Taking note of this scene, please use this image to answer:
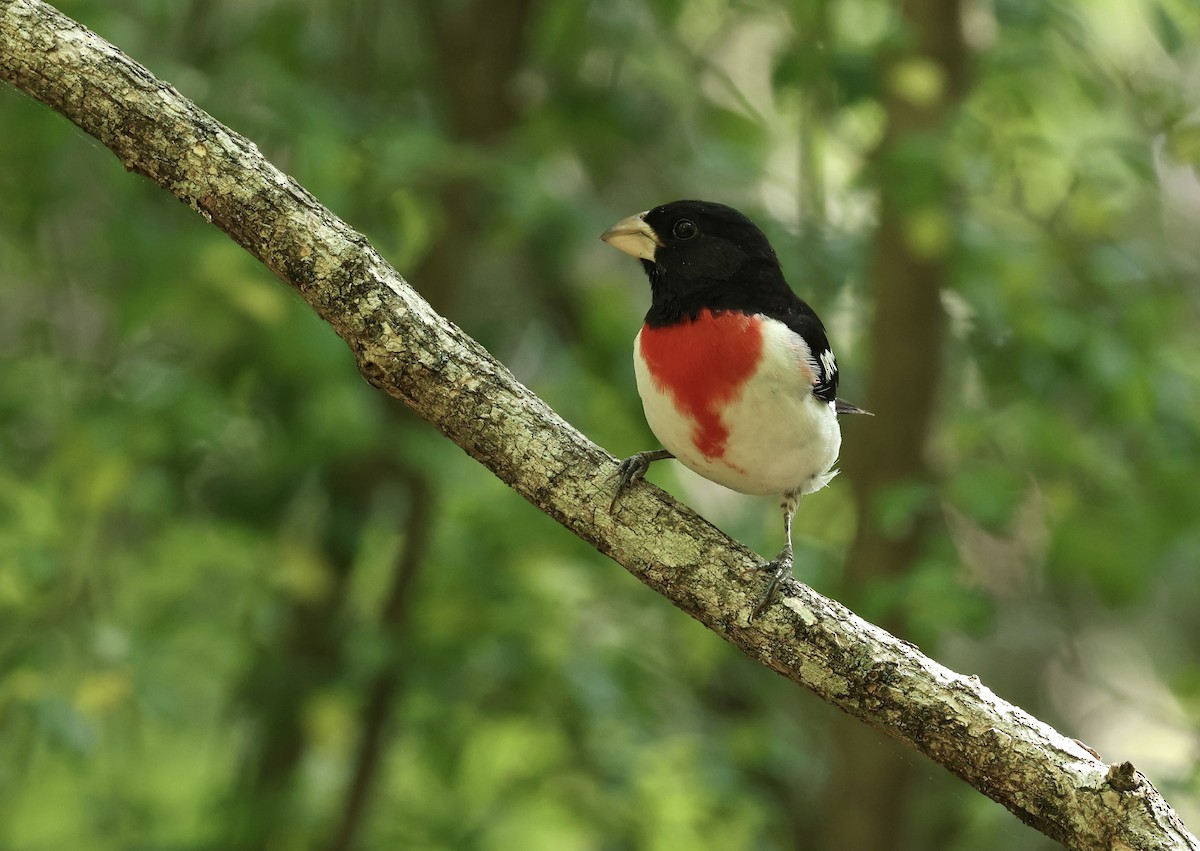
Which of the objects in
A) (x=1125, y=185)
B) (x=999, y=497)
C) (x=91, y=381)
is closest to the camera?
(x=999, y=497)

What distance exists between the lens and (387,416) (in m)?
4.78

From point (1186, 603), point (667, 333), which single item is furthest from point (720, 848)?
point (1186, 603)

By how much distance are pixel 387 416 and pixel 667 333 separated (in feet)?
7.24

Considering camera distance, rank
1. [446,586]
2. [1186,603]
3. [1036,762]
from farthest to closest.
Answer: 1. [1186,603]
2. [446,586]
3. [1036,762]

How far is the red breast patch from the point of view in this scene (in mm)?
2678

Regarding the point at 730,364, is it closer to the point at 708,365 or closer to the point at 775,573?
the point at 708,365

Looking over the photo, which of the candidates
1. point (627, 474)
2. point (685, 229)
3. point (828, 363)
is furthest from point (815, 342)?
point (627, 474)

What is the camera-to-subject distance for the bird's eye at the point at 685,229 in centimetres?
300

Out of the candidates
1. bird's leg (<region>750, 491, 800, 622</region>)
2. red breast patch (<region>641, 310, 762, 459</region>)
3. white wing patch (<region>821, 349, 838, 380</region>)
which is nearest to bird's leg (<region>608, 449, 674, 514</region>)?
red breast patch (<region>641, 310, 762, 459</region>)

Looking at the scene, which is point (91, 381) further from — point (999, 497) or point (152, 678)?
point (999, 497)

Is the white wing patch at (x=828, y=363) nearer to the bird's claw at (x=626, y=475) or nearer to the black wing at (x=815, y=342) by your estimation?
the black wing at (x=815, y=342)

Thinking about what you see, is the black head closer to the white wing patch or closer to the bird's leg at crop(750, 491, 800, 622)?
the white wing patch

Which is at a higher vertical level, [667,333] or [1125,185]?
[1125,185]

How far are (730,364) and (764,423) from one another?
0.14 m
